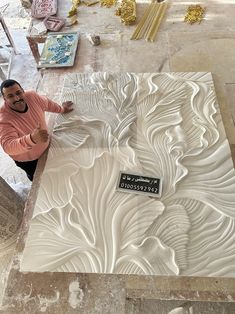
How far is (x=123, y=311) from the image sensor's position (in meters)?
1.49

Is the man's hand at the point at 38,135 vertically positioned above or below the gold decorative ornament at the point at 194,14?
above

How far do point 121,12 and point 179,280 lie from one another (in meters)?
2.77

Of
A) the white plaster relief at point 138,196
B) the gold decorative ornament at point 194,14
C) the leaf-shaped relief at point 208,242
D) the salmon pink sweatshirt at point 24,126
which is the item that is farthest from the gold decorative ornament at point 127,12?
the leaf-shaped relief at point 208,242

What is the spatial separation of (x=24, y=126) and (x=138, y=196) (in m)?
0.89

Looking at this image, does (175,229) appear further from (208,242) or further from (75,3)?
(75,3)

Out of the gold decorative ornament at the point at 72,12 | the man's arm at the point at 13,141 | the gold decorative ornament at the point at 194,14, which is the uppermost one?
the gold decorative ornament at the point at 72,12

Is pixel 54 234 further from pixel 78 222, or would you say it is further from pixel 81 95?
pixel 81 95

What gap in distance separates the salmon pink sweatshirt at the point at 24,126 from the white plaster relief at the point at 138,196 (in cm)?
13

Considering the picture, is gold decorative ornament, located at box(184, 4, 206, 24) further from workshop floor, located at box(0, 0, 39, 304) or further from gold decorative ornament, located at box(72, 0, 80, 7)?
workshop floor, located at box(0, 0, 39, 304)

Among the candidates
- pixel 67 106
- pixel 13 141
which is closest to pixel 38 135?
pixel 13 141

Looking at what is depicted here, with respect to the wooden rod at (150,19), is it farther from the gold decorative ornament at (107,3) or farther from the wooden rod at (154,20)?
the gold decorative ornament at (107,3)

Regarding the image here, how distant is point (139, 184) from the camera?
5.72 feet

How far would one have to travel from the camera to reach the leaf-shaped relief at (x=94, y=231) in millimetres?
1497

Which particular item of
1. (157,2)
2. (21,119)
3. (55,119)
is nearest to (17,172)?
(55,119)
